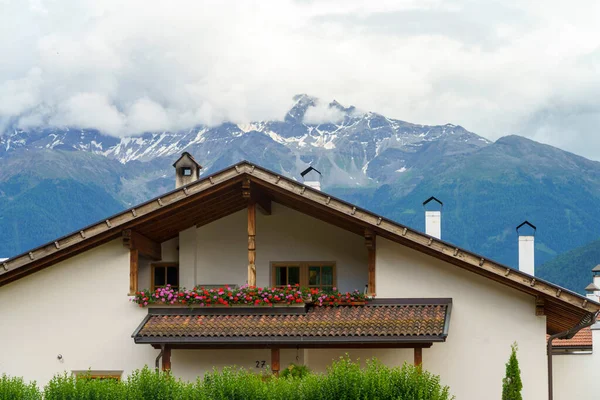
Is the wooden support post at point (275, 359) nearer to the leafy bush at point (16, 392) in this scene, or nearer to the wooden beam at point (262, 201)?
the wooden beam at point (262, 201)

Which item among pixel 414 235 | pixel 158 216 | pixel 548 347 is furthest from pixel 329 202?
pixel 548 347

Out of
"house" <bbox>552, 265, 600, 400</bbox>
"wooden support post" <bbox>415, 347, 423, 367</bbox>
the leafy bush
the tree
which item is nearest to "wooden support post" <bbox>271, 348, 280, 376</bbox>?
"wooden support post" <bbox>415, 347, 423, 367</bbox>

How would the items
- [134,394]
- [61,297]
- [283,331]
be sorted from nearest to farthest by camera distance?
[134,394] < [283,331] < [61,297]

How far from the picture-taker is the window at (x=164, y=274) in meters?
25.2

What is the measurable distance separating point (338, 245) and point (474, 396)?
4612 millimetres

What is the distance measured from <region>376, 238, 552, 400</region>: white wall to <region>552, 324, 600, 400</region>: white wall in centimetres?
1021

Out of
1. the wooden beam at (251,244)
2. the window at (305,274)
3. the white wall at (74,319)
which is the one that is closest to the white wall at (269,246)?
the window at (305,274)

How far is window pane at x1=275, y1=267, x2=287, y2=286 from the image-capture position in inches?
974

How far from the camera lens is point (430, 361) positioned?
22797mm

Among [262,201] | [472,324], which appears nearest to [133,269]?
[262,201]

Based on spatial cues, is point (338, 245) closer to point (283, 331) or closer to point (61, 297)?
point (283, 331)

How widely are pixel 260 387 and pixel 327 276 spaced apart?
6.12 metres

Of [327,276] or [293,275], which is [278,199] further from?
[327,276]

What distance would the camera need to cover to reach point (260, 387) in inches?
742
